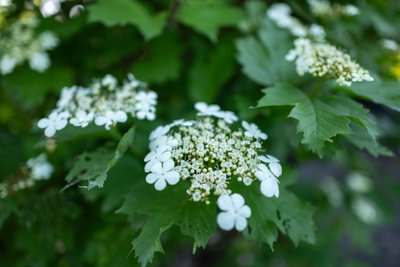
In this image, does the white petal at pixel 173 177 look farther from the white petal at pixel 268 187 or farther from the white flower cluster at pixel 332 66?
the white flower cluster at pixel 332 66

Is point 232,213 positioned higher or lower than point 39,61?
higher

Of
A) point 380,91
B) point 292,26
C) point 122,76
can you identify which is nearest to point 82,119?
point 122,76

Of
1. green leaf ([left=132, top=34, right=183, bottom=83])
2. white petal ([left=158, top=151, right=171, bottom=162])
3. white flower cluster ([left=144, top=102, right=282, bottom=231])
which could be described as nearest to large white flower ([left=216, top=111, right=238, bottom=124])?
white flower cluster ([left=144, top=102, right=282, bottom=231])

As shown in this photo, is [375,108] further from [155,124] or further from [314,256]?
[155,124]

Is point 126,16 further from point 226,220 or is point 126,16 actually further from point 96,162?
point 226,220

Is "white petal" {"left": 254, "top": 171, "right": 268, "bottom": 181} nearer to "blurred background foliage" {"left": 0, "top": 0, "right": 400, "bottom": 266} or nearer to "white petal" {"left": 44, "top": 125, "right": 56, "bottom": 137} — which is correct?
"blurred background foliage" {"left": 0, "top": 0, "right": 400, "bottom": 266}

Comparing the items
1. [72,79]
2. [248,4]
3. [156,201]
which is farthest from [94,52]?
[156,201]
